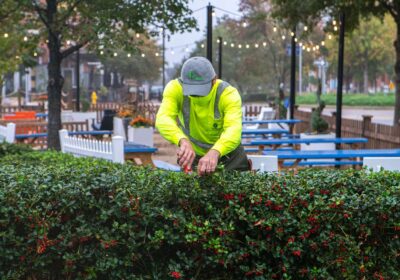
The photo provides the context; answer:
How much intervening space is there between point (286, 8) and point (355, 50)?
51.8 metres

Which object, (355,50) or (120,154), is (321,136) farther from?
(355,50)

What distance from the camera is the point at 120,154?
36.3 ft

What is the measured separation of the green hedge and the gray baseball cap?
24.4 inches

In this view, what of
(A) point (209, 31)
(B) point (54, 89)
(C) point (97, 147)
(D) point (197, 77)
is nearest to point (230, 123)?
(D) point (197, 77)

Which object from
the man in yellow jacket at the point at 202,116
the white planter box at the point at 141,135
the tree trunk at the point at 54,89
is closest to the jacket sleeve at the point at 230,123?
the man in yellow jacket at the point at 202,116

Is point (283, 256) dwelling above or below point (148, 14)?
below

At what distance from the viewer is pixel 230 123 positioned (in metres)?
5.15

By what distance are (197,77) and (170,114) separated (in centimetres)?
39

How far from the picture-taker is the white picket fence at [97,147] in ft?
36.3

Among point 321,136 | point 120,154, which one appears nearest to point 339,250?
point 120,154

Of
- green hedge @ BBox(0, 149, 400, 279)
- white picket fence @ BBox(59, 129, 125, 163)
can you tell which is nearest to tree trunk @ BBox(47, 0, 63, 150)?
white picket fence @ BBox(59, 129, 125, 163)

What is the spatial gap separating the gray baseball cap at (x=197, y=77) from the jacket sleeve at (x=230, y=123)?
205 mm

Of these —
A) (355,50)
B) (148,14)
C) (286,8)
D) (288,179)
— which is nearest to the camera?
(288,179)

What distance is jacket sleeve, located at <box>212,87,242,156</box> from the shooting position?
4.91 metres
